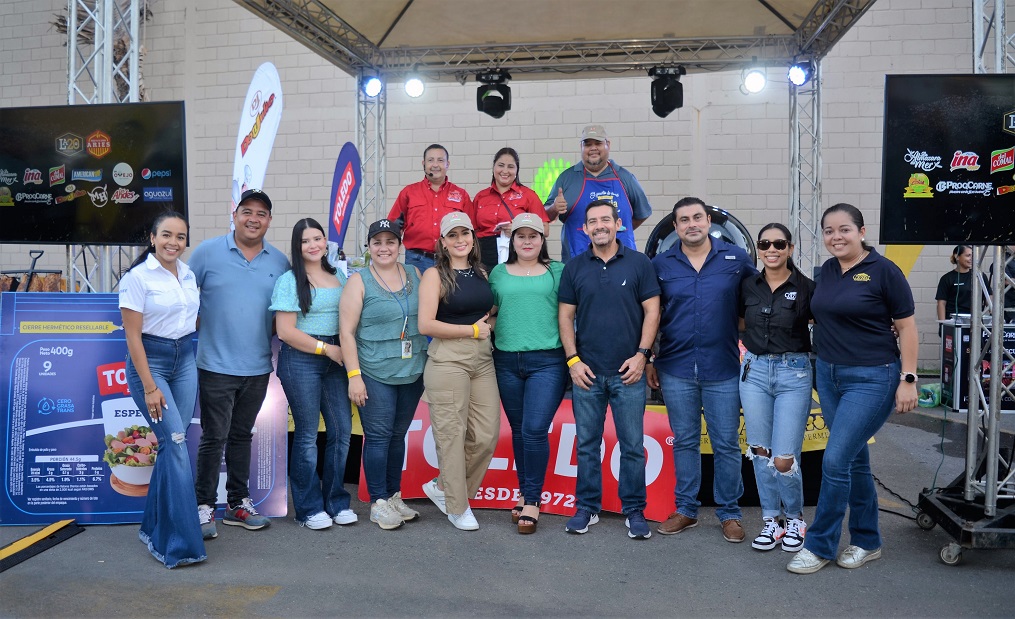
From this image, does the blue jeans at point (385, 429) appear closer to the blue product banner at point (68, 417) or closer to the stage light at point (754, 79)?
the blue product banner at point (68, 417)

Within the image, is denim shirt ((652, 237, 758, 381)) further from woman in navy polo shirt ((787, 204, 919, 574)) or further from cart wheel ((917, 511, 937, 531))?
cart wheel ((917, 511, 937, 531))

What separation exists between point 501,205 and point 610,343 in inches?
68.5

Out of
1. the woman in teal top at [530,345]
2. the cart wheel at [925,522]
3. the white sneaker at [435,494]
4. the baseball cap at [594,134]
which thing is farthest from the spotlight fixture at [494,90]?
the cart wheel at [925,522]

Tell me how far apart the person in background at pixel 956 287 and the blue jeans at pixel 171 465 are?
7.43 m

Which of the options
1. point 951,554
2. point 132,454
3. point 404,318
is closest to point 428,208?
point 404,318

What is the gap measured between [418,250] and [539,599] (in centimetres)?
292

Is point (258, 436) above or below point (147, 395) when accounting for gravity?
below

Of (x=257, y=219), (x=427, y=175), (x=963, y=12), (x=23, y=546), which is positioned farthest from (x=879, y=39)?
(x=23, y=546)

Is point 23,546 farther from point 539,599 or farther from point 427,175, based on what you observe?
point 427,175

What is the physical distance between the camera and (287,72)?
1097 cm

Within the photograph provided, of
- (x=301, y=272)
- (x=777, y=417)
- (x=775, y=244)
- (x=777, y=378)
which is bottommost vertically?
(x=777, y=417)

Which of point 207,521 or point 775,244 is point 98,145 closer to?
point 207,521

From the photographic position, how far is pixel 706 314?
4.04 m

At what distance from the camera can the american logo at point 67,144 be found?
443 centimetres
